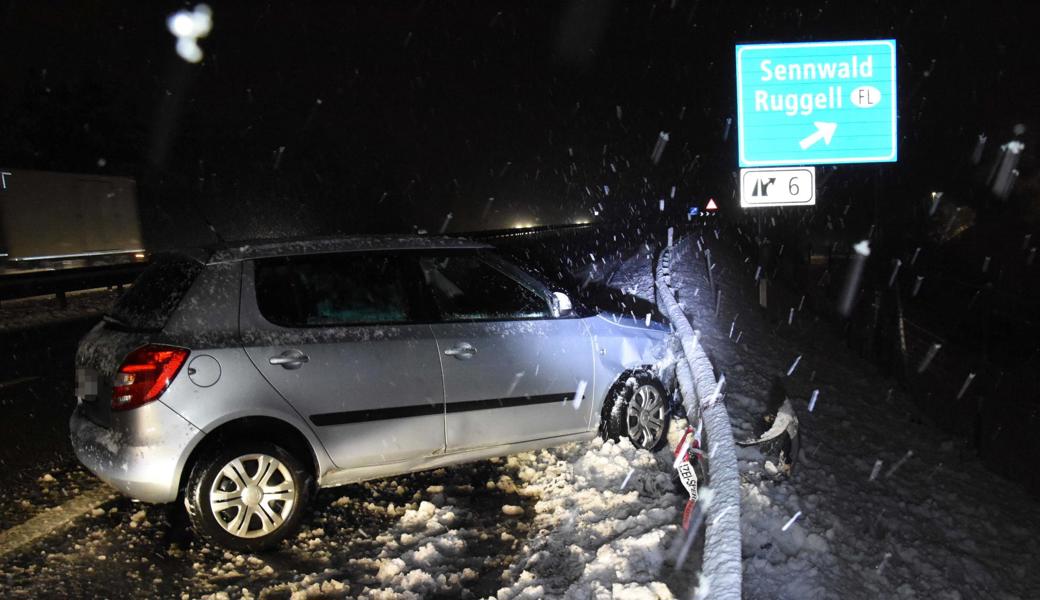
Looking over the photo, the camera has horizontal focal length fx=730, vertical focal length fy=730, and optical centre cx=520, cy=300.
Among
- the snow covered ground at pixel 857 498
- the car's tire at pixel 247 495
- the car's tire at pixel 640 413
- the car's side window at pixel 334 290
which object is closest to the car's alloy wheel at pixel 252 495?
the car's tire at pixel 247 495

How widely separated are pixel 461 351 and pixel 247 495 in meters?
1.50

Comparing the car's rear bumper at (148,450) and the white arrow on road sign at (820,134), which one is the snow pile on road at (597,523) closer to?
the car's rear bumper at (148,450)

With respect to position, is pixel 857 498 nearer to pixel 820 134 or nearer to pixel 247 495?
pixel 247 495

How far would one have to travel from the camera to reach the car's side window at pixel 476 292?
16.6ft

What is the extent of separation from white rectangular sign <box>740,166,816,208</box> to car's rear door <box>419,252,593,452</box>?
24.2ft

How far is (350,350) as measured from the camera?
14.3 feet

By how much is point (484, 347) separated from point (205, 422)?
1712mm

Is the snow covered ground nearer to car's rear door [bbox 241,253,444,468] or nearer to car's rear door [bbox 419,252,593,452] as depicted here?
car's rear door [bbox 419,252,593,452]

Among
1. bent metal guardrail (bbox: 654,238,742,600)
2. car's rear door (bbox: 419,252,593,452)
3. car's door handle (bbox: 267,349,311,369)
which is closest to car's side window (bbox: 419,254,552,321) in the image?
car's rear door (bbox: 419,252,593,452)

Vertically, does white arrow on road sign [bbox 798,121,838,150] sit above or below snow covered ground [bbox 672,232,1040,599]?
above

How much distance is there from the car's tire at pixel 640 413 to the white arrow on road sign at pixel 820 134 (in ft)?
A: 35.5

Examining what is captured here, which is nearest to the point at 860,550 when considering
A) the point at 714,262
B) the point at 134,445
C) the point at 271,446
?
the point at 271,446

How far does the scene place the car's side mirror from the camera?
16.8 ft

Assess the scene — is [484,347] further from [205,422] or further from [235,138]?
[235,138]
